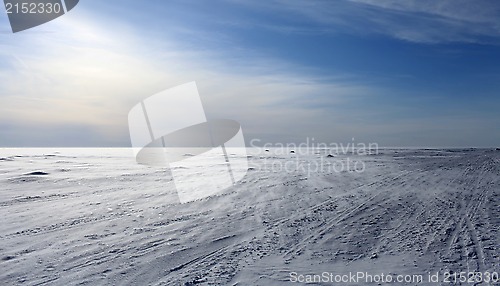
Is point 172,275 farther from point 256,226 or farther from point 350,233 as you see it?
point 350,233

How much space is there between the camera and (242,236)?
25.9 ft

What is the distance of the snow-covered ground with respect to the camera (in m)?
5.98

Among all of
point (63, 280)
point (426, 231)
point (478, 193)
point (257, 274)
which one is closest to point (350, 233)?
point (426, 231)

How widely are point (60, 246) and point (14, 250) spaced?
2.67 feet

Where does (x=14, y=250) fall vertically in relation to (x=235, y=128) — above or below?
below

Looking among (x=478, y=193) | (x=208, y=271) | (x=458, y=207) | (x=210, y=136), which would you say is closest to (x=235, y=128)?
(x=210, y=136)

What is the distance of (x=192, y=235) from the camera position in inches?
315

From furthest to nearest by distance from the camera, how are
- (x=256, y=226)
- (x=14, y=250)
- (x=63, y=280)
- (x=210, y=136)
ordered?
(x=210, y=136) < (x=256, y=226) < (x=14, y=250) < (x=63, y=280)

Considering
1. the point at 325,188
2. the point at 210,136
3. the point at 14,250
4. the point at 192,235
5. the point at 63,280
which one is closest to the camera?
the point at 63,280

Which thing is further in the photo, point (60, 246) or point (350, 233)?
point (350, 233)

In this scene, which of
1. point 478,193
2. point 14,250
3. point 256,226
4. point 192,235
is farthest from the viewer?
point 478,193

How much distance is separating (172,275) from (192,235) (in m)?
2.20

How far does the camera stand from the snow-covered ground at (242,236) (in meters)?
5.98

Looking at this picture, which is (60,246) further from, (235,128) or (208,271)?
(235,128)
